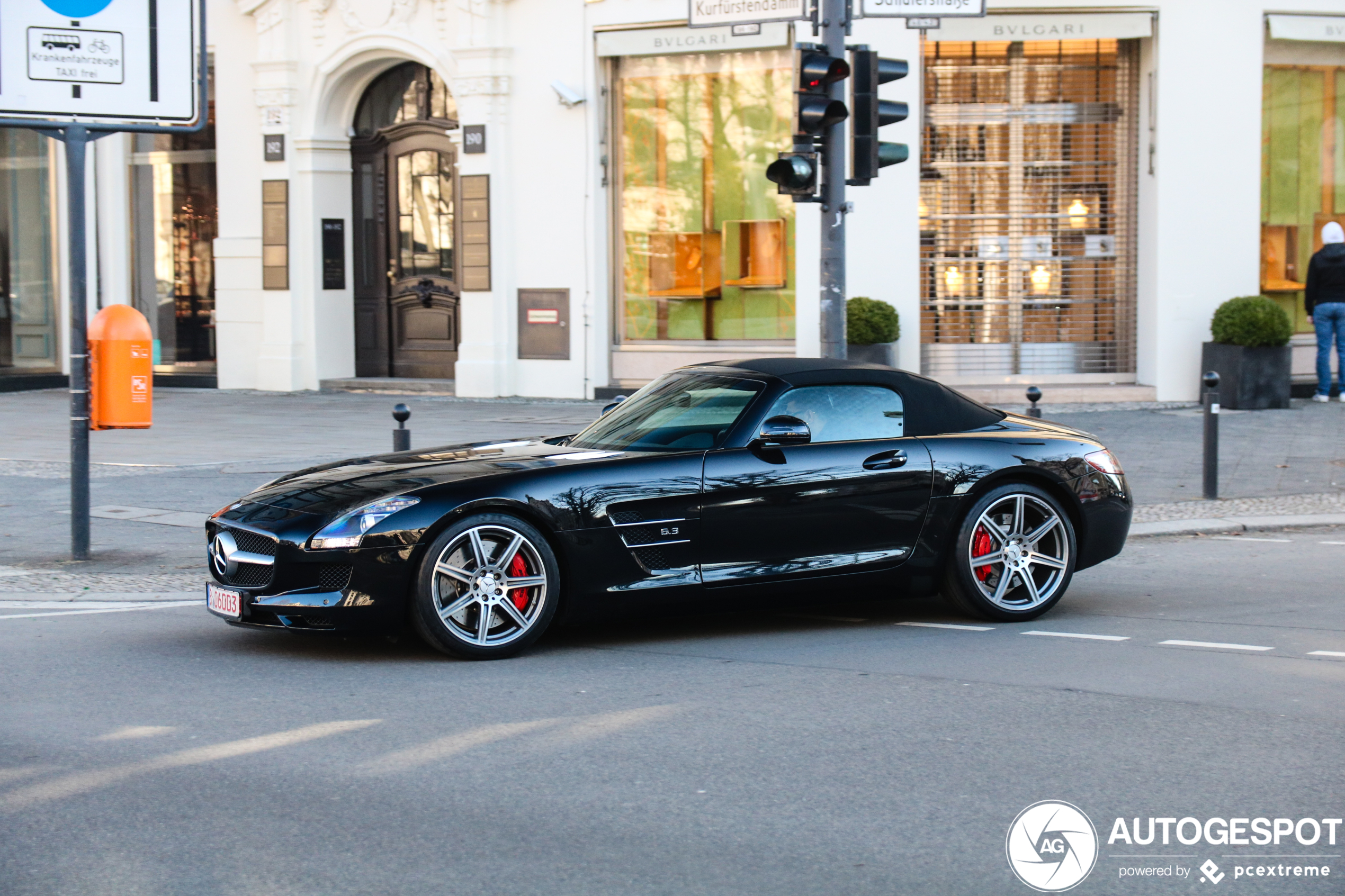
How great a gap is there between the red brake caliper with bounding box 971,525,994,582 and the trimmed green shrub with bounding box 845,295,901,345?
10380 mm

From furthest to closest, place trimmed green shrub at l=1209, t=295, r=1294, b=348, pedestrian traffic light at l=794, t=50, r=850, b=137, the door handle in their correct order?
1. trimmed green shrub at l=1209, t=295, r=1294, b=348
2. pedestrian traffic light at l=794, t=50, r=850, b=137
3. the door handle

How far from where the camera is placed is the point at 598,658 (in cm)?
694

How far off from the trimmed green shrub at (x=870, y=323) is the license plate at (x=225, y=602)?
11855mm

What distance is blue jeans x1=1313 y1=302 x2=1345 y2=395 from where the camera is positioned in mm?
18297

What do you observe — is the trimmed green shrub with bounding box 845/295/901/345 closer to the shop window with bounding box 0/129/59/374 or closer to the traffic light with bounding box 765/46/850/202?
the traffic light with bounding box 765/46/850/202

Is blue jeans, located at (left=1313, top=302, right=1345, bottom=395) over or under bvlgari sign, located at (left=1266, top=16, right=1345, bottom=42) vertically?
under

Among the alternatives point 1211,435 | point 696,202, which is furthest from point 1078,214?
point 1211,435

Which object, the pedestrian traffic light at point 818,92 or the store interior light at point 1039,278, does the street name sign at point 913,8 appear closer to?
the pedestrian traffic light at point 818,92

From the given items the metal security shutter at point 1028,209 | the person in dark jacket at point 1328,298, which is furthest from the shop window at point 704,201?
the person in dark jacket at point 1328,298

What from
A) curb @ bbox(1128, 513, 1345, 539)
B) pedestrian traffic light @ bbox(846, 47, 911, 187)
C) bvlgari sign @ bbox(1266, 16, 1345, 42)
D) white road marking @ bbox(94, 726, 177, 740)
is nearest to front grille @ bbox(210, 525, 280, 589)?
white road marking @ bbox(94, 726, 177, 740)

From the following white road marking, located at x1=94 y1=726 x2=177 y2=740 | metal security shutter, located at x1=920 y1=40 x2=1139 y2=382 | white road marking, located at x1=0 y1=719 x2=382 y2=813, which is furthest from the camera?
metal security shutter, located at x1=920 y1=40 x2=1139 y2=382

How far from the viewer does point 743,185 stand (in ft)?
64.9

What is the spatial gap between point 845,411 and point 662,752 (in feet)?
9.02

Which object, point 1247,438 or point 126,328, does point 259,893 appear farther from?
point 1247,438
